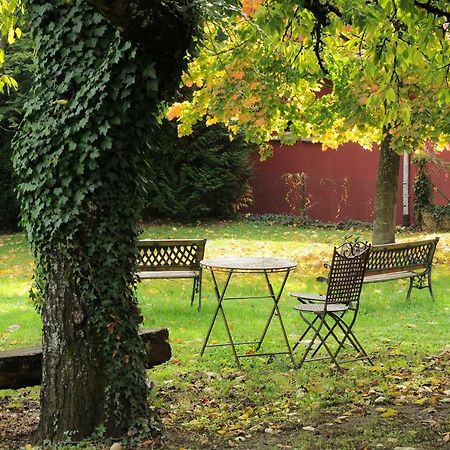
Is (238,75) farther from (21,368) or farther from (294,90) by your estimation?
(21,368)

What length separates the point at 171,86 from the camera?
527 centimetres

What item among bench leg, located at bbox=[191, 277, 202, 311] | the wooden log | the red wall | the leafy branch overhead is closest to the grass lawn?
bench leg, located at bbox=[191, 277, 202, 311]

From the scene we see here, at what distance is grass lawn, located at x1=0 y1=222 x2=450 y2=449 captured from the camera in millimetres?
5422

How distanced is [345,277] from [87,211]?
3.38m

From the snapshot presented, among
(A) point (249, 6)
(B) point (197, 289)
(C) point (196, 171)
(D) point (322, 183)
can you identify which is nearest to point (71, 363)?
(B) point (197, 289)

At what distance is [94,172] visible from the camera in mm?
5020

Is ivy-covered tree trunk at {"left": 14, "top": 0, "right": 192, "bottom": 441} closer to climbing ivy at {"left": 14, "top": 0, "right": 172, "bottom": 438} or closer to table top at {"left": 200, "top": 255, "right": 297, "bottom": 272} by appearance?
climbing ivy at {"left": 14, "top": 0, "right": 172, "bottom": 438}

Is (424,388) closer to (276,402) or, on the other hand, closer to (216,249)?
(276,402)

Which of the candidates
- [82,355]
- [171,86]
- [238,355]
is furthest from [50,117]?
[238,355]

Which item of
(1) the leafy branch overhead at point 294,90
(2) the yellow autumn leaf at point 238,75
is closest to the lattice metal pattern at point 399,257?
(1) the leafy branch overhead at point 294,90

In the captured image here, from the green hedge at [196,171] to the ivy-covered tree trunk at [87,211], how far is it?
1643 centimetres

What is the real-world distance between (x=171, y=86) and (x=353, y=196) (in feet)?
62.4

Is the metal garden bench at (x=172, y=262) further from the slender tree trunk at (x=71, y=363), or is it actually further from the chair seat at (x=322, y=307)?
the slender tree trunk at (x=71, y=363)

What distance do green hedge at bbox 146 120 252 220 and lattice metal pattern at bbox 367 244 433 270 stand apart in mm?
10873
